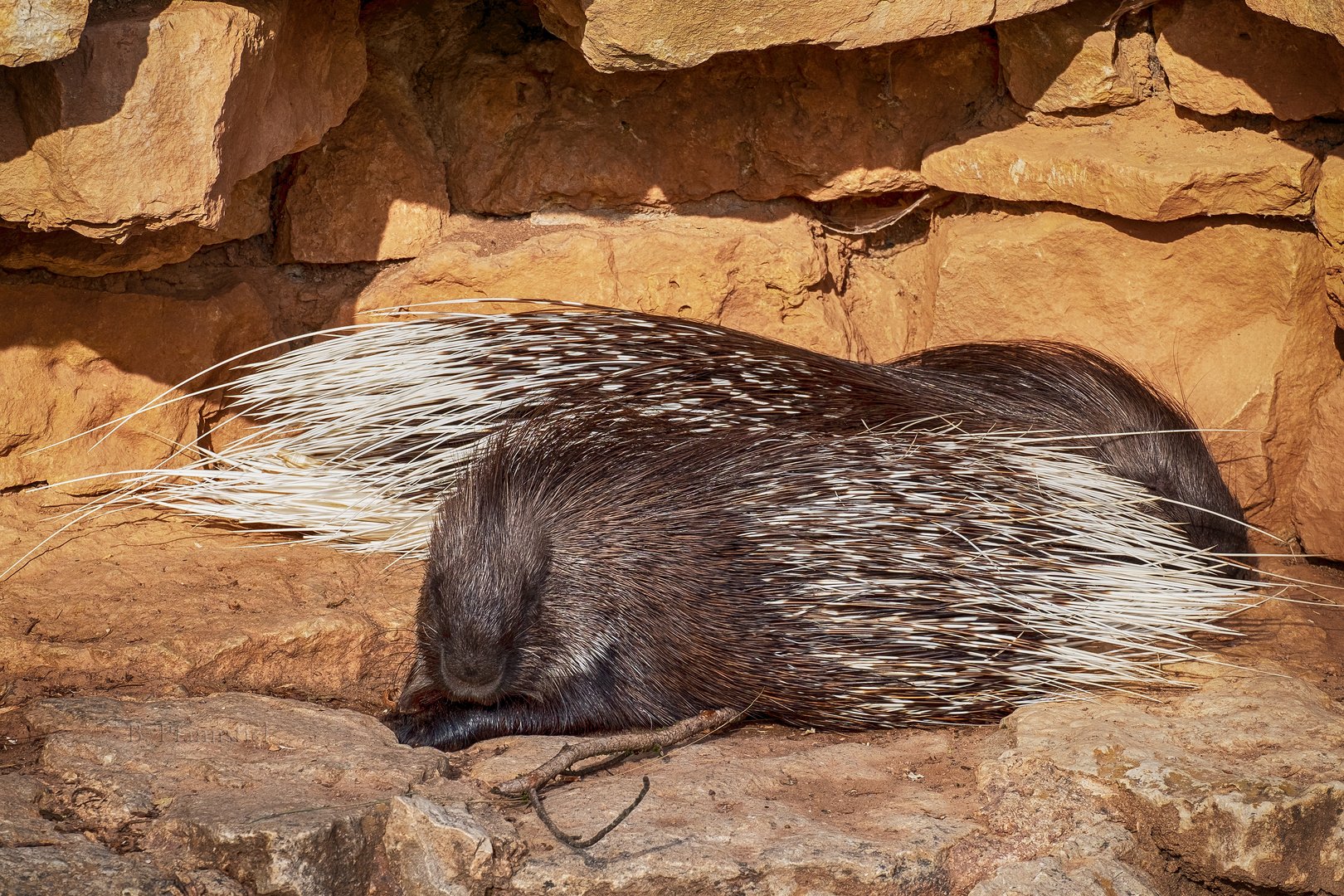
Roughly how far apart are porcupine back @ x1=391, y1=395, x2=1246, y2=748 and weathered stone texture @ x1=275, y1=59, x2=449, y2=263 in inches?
43.0

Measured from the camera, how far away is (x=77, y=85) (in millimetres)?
2197

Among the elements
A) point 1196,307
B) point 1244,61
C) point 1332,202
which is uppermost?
point 1244,61

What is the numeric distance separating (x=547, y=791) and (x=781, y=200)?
2.15 meters

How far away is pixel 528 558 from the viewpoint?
244 centimetres

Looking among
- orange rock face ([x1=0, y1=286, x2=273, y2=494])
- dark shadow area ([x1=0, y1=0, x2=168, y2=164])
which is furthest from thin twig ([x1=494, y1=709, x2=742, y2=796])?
orange rock face ([x1=0, y1=286, x2=273, y2=494])

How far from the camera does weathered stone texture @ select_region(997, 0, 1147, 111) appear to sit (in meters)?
3.10

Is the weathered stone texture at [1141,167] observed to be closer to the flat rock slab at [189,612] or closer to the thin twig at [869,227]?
the thin twig at [869,227]

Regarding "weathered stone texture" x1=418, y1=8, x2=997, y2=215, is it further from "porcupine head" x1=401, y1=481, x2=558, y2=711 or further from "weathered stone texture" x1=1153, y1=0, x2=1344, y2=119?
"porcupine head" x1=401, y1=481, x2=558, y2=711

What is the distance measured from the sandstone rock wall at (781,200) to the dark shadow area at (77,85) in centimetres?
22

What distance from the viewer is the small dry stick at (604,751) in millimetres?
1898

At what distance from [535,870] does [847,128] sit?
2449 mm

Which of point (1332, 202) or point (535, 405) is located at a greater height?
point (1332, 202)

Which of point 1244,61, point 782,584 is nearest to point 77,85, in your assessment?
point 782,584

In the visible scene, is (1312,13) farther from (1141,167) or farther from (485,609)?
(485,609)
